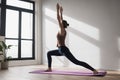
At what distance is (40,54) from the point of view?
284 inches

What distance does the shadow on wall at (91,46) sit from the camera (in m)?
5.47

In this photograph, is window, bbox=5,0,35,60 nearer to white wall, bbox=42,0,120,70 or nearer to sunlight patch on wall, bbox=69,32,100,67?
white wall, bbox=42,0,120,70

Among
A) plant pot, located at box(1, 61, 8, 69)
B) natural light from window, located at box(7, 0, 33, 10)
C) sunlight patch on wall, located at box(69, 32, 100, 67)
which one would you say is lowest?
plant pot, located at box(1, 61, 8, 69)

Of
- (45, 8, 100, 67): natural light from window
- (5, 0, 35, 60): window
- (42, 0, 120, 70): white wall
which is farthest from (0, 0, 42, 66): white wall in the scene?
(45, 8, 100, 67): natural light from window

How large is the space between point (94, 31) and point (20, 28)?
250 centimetres

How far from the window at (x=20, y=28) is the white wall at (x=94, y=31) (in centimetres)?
85

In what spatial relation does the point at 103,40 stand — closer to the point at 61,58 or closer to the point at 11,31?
the point at 61,58

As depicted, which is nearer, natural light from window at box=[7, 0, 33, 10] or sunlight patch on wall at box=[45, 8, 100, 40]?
sunlight patch on wall at box=[45, 8, 100, 40]

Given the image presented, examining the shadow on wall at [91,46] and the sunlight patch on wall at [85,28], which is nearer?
the shadow on wall at [91,46]

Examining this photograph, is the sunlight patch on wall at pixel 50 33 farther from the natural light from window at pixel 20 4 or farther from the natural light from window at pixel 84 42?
the natural light from window at pixel 20 4

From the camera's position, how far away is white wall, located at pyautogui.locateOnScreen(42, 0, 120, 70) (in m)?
5.43

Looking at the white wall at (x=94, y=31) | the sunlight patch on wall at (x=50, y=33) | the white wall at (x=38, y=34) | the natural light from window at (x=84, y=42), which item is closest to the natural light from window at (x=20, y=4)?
the white wall at (x=38, y=34)

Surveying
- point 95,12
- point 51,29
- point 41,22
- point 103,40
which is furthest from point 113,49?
point 41,22

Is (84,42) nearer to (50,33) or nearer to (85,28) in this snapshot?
(85,28)
